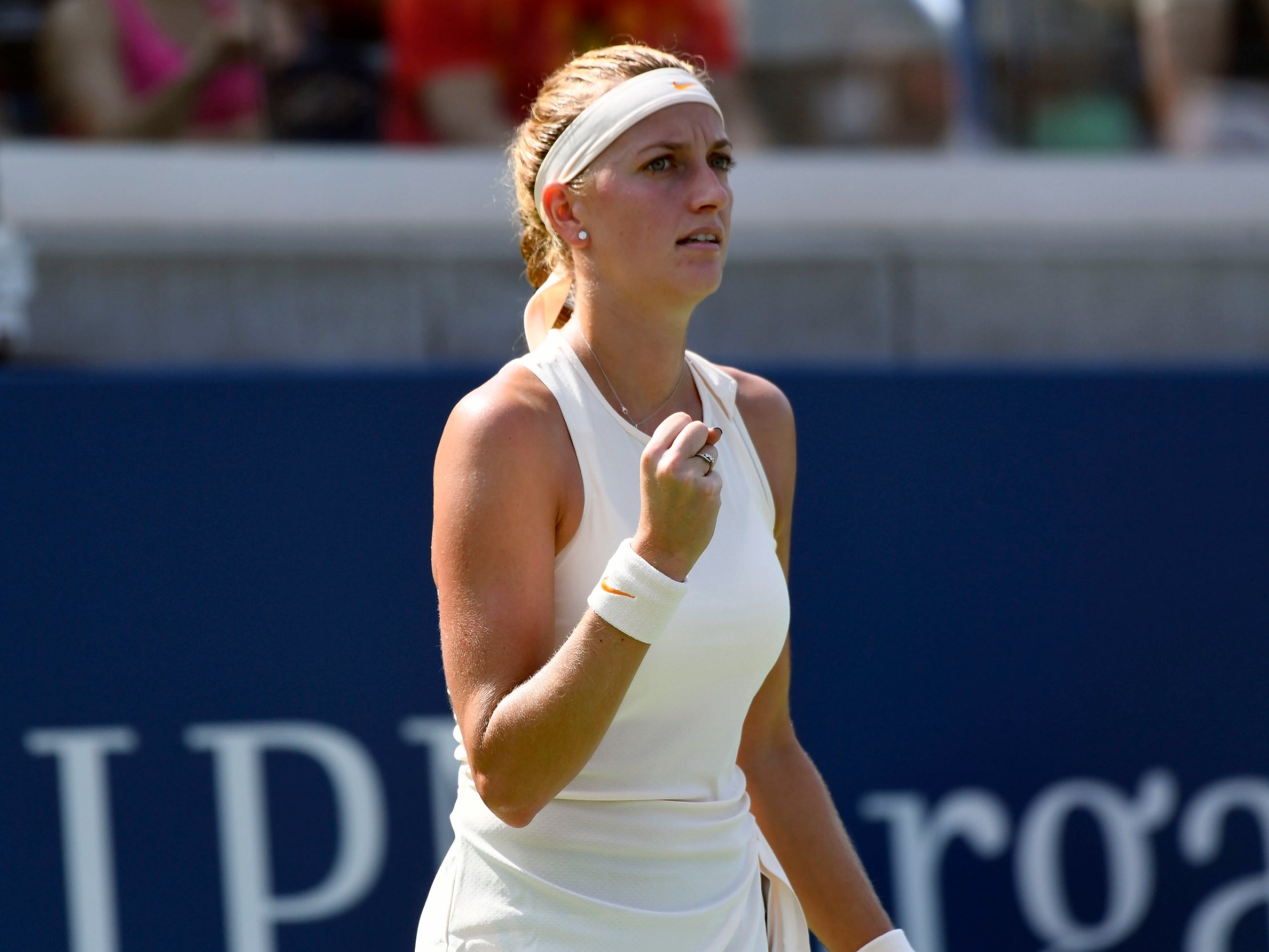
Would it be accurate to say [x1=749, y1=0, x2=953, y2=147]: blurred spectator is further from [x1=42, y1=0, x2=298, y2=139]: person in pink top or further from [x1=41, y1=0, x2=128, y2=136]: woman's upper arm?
[x1=41, y1=0, x2=128, y2=136]: woman's upper arm

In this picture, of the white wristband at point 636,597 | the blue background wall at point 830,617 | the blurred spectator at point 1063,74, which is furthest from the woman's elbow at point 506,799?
the blurred spectator at point 1063,74

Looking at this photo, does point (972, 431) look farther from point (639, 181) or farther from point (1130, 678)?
point (639, 181)

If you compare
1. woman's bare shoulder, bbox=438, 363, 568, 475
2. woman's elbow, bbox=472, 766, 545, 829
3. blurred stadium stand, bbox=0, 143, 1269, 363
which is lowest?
woman's elbow, bbox=472, 766, 545, 829

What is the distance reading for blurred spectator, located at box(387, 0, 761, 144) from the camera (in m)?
3.77

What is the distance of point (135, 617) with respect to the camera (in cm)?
300

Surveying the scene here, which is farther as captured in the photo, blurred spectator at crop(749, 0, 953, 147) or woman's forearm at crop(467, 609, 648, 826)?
blurred spectator at crop(749, 0, 953, 147)

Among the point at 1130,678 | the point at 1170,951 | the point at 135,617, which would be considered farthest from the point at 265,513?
the point at 1170,951

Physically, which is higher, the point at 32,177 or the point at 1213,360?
the point at 32,177

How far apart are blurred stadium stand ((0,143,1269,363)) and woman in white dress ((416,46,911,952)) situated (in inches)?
71.2

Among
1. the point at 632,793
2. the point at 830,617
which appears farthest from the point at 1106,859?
the point at 632,793

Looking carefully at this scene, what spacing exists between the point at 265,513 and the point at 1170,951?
2195 mm

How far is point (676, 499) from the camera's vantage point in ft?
4.75

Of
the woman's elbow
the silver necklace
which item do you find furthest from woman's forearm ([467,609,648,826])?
the silver necklace

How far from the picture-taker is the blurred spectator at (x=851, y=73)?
411 cm
